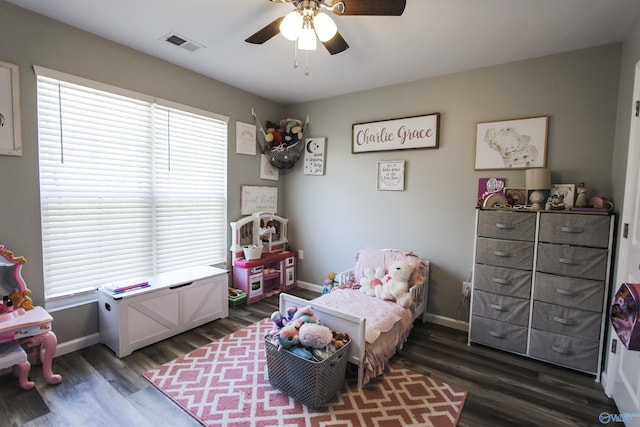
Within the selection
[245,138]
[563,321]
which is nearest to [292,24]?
[245,138]

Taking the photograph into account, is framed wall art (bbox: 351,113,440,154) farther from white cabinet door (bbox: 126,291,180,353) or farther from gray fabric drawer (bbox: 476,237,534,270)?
white cabinet door (bbox: 126,291,180,353)

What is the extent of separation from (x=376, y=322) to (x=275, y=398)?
88 centimetres

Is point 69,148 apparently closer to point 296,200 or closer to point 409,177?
point 296,200

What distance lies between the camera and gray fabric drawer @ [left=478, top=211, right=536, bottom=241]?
2.35 meters

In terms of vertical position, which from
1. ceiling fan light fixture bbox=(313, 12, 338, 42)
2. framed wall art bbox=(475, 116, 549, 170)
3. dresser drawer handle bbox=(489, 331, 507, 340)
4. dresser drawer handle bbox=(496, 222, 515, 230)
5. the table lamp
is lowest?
dresser drawer handle bbox=(489, 331, 507, 340)

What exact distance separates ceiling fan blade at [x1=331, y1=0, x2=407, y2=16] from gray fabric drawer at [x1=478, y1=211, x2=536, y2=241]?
1769 mm

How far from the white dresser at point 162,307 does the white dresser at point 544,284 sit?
248cm

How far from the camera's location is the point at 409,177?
3.20 metres

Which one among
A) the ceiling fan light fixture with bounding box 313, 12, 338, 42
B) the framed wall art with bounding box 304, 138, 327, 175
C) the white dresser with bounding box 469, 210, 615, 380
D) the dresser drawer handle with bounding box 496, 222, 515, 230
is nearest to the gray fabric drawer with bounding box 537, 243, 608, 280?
the white dresser with bounding box 469, 210, 615, 380

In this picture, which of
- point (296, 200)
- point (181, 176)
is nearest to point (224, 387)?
point (181, 176)

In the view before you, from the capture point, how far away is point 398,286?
265 cm

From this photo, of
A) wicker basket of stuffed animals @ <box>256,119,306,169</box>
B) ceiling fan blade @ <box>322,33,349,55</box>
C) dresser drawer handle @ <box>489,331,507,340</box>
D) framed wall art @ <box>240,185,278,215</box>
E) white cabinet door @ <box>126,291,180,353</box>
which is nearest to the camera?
ceiling fan blade @ <box>322,33,349,55</box>

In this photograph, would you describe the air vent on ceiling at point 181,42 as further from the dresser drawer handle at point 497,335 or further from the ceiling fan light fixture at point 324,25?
the dresser drawer handle at point 497,335

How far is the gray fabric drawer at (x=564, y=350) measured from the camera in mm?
2162
